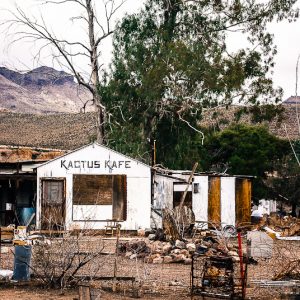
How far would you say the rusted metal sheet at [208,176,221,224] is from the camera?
2927 centimetres

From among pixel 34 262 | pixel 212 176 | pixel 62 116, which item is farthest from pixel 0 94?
pixel 34 262

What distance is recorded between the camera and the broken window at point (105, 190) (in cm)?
2728

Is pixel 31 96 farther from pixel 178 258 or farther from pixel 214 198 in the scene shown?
pixel 178 258

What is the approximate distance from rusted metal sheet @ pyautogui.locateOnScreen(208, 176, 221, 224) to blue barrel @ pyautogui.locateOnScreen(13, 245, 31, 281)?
52.4 feet

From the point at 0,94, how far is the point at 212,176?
153796 mm

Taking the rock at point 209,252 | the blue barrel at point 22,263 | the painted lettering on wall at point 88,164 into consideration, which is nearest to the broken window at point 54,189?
the painted lettering on wall at point 88,164

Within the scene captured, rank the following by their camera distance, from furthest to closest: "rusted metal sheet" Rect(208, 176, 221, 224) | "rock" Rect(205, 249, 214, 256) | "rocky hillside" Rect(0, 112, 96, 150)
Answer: "rocky hillside" Rect(0, 112, 96, 150) < "rusted metal sheet" Rect(208, 176, 221, 224) < "rock" Rect(205, 249, 214, 256)

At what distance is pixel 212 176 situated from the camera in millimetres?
29328

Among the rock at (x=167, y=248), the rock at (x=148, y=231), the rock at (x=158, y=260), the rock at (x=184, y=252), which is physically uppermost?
the rock at (x=148, y=231)

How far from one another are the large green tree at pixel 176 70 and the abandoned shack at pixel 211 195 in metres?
7.39

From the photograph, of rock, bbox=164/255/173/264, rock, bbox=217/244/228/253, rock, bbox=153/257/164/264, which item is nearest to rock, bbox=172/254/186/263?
rock, bbox=164/255/173/264

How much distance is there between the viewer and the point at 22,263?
13.9m

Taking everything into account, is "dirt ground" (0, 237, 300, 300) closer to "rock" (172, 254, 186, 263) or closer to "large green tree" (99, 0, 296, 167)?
"rock" (172, 254, 186, 263)

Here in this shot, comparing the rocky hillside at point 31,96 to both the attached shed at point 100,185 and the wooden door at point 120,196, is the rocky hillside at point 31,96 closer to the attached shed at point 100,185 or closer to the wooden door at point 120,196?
the attached shed at point 100,185
